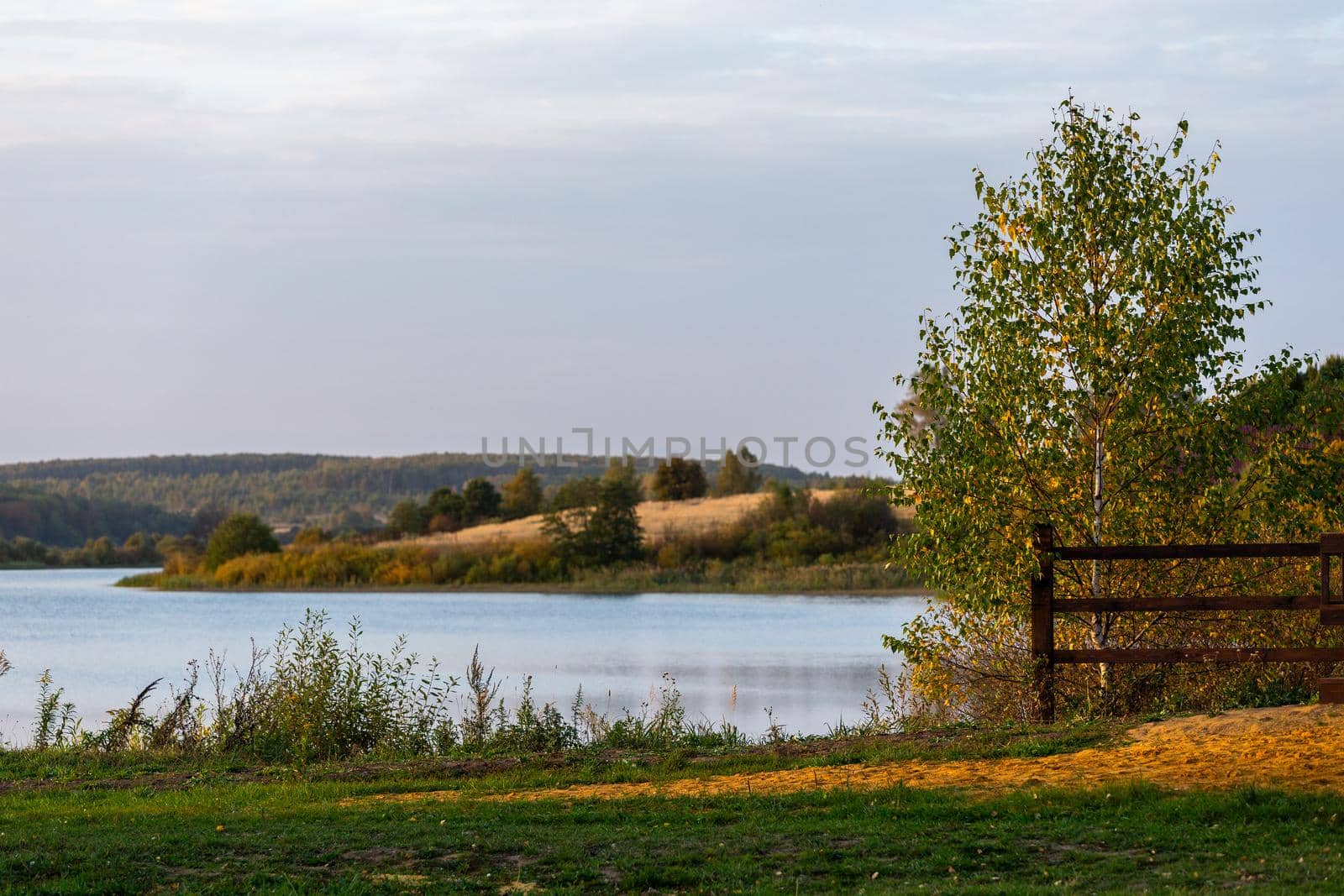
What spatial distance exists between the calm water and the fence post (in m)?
5.15

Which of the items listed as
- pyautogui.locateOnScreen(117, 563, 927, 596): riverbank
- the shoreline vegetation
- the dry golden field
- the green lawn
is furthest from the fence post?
the dry golden field

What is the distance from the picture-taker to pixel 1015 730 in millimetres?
12203

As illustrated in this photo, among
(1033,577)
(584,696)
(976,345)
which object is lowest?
(584,696)

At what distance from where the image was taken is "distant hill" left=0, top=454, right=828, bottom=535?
105438 millimetres

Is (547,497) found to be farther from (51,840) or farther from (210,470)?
(51,840)

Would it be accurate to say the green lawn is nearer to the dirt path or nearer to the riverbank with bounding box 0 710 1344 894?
the riverbank with bounding box 0 710 1344 894

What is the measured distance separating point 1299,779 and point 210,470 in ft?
399

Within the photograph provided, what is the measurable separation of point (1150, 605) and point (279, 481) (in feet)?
368

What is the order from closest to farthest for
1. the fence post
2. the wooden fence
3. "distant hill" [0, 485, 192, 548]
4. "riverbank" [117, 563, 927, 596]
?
the wooden fence
the fence post
"riverbank" [117, 563, 927, 596]
"distant hill" [0, 485, 192, 548]

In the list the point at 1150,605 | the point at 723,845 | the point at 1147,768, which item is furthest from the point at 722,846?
the point at 1150,605

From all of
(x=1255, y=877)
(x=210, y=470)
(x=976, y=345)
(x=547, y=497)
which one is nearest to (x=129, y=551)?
(x=547, y=497)

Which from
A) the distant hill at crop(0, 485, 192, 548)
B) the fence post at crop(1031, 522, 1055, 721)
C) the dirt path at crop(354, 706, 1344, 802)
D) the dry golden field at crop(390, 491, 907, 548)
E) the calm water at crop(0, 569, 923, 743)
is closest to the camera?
the dirt path at crop(354, 706, 1344, 802)

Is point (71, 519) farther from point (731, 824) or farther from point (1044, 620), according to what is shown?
point (731, 824)

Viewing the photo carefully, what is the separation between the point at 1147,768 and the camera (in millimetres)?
9969
